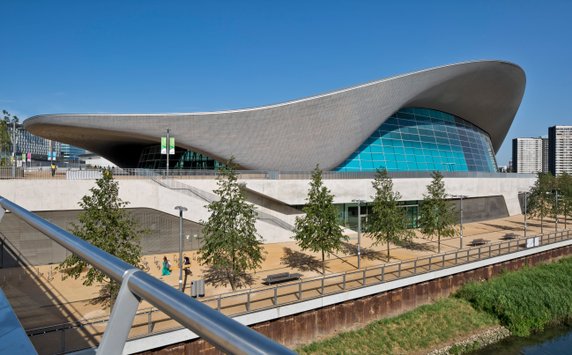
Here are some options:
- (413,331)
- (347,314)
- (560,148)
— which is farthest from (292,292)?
(560,148)

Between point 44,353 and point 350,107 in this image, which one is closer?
point 44,353

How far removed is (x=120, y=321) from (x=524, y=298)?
80.7 ft

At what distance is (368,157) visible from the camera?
4069cm

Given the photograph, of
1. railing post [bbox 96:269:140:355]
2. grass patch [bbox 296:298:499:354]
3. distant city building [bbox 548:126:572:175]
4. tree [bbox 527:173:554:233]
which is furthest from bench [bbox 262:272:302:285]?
distant city building [bbox 548:126:572:175]

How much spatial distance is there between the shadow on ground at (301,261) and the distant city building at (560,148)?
125 meters

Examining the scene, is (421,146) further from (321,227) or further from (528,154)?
(528,154)

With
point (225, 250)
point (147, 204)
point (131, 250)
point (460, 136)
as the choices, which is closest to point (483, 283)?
point (225, 250)

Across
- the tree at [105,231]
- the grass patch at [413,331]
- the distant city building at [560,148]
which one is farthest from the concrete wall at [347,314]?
the distant city building at [560,148]

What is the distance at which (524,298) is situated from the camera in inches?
820

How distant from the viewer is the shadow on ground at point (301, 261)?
2066 centimetres

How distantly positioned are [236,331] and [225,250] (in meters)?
15.8

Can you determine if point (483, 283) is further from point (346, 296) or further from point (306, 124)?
point (306, 124)

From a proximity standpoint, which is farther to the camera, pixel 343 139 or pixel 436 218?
pixel 343 139

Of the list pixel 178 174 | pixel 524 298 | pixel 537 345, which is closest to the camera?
pixel 537 345
